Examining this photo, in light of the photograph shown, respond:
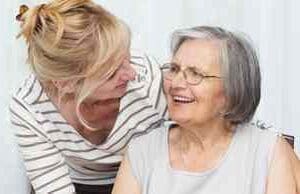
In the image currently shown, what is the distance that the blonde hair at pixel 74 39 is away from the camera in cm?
148

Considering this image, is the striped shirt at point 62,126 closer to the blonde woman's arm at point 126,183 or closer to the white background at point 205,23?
the blonde woman's arm at point 126,183

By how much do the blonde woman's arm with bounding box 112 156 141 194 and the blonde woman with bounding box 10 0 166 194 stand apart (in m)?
0.13

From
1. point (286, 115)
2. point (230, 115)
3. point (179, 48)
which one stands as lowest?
point (286, 115)

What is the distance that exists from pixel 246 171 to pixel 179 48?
1.08 feet

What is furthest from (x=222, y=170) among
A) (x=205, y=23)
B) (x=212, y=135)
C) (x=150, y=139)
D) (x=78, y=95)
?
(x=205, y=23)

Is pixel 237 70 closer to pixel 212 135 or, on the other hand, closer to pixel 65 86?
pixel 212 135

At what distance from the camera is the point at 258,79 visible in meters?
1.45

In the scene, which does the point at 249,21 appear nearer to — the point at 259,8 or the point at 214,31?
the point at 259,8

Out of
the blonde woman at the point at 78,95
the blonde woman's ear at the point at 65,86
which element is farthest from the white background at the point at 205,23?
the blonde woman's ear at the point at 65,86

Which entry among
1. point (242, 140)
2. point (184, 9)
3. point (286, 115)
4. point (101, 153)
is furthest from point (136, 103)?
point (286, 115)

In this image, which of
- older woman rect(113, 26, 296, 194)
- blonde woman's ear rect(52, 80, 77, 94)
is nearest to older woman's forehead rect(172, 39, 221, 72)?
older woman rect(113, 26, 296, 194)

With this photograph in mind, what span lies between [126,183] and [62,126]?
9.8 inches

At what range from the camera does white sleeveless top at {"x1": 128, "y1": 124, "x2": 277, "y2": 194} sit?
57.3 inches

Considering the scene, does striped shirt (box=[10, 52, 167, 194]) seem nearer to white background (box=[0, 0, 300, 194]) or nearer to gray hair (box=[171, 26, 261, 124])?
gray hair (box=[171, 26, 261, 124])
